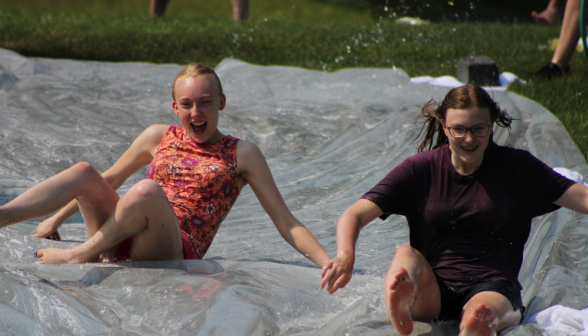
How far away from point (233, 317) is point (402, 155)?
2304 mm

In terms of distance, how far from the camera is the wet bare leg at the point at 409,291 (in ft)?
6.02

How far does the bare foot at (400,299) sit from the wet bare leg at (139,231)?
888 millimetres

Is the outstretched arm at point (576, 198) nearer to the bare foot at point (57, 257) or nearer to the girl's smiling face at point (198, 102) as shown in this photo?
the girl's smiling face at point (198, 102)

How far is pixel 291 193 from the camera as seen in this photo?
3.68 metres

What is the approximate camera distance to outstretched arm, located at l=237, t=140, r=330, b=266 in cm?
241

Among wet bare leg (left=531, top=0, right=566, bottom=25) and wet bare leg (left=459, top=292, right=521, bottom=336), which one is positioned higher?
wet bare leg (left=531, top=0, right=566, bottom=25)

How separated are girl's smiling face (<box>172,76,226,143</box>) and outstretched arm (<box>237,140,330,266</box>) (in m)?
0.17

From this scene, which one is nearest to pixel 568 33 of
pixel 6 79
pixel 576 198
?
pixel 576 198

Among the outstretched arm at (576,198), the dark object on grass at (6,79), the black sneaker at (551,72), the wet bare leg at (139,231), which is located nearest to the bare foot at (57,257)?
the wet bare leg at (139,231)

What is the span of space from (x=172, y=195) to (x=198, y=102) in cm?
40

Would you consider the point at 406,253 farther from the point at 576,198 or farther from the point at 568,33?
the point at 568,33

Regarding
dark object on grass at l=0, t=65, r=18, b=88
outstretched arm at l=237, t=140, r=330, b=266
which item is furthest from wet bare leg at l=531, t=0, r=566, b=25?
outstretched arm at l=237, t=140, r=330, b=266

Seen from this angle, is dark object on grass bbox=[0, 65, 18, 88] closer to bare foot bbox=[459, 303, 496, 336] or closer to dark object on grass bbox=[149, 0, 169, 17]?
bare foot bbox=[459, 303, 496, 336]

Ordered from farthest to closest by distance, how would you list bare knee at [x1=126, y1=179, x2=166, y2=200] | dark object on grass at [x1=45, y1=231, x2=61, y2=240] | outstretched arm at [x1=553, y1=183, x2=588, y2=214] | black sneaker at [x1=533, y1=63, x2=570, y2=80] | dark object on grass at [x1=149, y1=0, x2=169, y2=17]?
dark object on grass at [x1=149, y1=0, x2=169, y2=17] → black sneaker at [x1=533, y1=63, x2=570, y2=80] → dark object on grass at [x1=45, y1=231, x2=61, y2=240] → bare knee at [x1=126, y1=179, x2=166, y2=200] → outstretched arm at [x1=553, y1=183, x2=588, y2=214]
